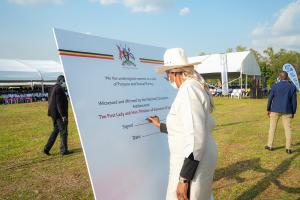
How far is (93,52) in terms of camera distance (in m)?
2.72

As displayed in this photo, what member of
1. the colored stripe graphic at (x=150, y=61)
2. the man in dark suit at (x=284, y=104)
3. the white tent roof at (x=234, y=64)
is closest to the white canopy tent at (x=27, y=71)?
the white tent roof at (x=234, y=64)

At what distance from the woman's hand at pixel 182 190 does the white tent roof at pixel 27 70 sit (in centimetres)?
2943

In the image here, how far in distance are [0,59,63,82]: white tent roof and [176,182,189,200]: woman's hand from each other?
29431mm

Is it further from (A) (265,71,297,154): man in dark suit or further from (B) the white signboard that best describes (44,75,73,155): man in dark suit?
(A) (265,71,297,154): man in dark suit

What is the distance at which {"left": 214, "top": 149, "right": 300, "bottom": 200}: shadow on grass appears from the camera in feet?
16.3

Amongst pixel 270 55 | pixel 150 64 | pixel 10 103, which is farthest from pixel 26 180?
pixel 270 55

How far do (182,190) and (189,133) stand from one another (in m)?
0.50

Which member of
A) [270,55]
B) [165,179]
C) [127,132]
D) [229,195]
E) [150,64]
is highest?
[270,55]

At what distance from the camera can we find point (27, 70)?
3209cm

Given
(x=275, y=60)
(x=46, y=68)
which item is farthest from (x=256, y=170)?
(x=275, y=60)

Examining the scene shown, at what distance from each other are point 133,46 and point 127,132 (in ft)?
3.26

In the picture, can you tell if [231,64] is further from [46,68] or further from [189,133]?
[189,133]

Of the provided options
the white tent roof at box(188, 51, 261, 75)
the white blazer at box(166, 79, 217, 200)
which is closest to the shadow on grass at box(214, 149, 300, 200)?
the white blazer at box(166, 79, 217, 200)

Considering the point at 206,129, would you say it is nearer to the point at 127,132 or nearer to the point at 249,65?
the point at 127,132
